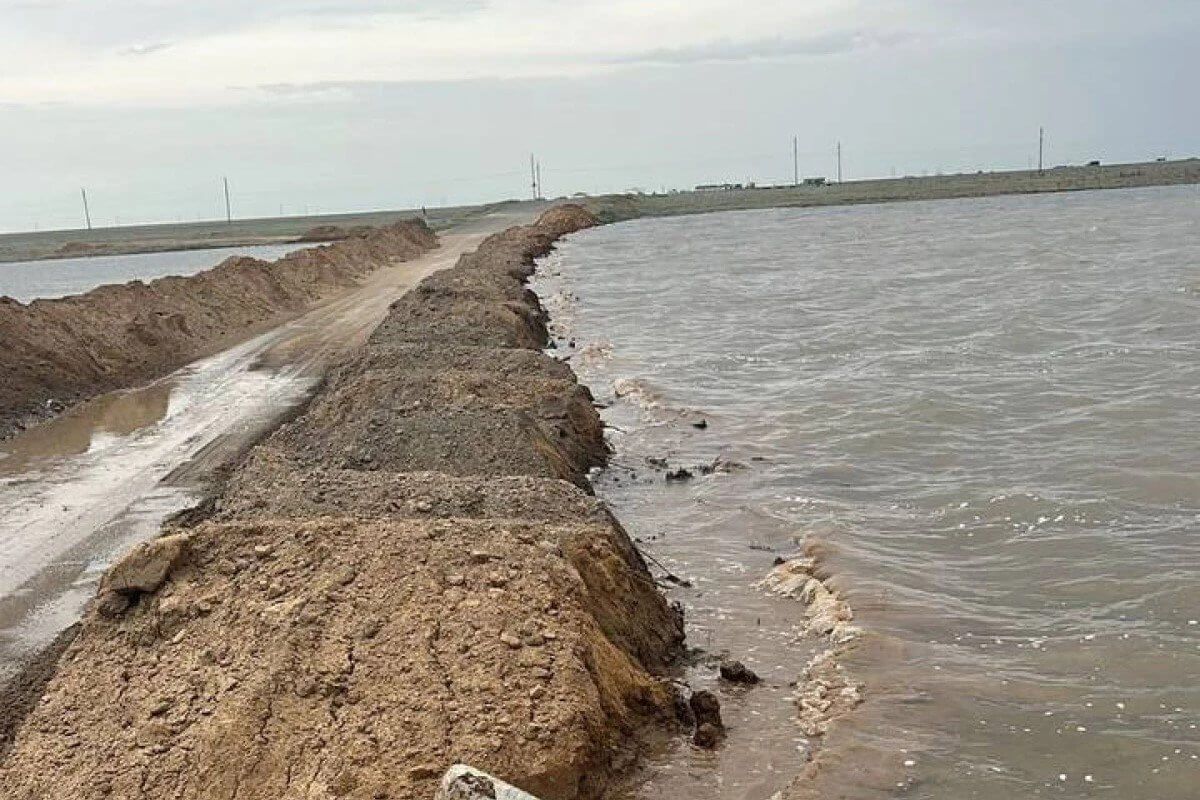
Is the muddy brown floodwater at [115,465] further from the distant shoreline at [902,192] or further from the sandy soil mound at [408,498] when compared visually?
the distant shoreline at [902,192]

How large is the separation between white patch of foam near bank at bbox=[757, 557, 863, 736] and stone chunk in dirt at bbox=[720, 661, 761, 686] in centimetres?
30

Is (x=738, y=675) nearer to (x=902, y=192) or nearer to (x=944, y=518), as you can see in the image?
(x=944, y=518)

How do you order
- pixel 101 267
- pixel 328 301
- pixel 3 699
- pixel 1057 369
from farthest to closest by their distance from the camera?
1. pixel 101 267
2. pixel 328 301
3. pixel 1057 369
4. pixel 3 699

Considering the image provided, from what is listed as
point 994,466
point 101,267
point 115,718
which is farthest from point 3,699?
point 101,267

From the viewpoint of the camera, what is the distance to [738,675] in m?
7.47

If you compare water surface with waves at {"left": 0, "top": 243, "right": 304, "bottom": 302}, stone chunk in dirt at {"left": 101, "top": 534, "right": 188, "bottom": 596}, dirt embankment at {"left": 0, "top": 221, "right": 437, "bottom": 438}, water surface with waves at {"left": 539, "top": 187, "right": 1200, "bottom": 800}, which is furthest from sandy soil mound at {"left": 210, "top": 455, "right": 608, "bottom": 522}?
water surface with waves at {"left": 0, "top": 243, "right": 304, "bottom": 302}

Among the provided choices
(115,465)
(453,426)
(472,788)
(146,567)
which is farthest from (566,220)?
(472,788)

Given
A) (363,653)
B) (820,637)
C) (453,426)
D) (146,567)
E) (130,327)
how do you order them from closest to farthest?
1. (363,653)
2. (146,567)
3. (820,637)
4. (453,426)
5. (130,327)

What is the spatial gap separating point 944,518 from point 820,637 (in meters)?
3.48

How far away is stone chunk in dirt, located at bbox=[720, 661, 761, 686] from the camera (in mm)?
7477

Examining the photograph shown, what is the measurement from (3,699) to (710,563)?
5559 millimetres

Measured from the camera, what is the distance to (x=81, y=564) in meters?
9.87

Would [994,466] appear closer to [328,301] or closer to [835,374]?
[835,374]

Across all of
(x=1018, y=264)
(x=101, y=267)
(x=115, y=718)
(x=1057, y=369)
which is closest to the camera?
(x=115, y=718)
